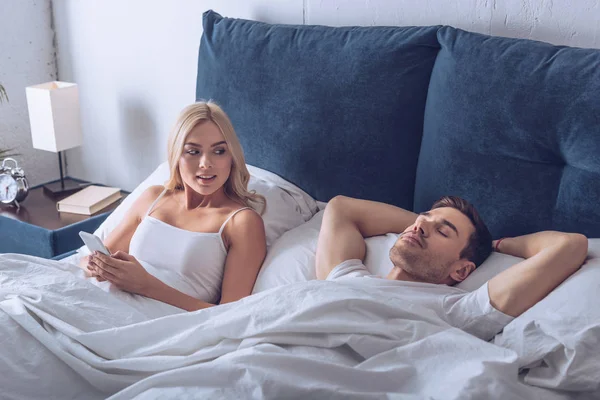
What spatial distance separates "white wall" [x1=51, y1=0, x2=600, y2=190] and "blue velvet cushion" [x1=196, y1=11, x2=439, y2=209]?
15 cm

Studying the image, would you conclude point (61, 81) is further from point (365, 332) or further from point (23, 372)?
point (365, 332)

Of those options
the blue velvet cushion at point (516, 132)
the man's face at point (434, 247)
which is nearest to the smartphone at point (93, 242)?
the man's face at point (434, 247)

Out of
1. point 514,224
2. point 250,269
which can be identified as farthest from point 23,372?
point 514,224

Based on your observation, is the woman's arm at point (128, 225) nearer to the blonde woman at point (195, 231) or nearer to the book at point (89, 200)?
the blonde woman at point (195, 231)

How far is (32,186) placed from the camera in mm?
3314

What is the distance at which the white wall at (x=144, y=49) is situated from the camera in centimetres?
221

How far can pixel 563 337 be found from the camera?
4.52 feet

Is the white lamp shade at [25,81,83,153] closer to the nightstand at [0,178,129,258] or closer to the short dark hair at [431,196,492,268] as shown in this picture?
the nightstand at [0,178,129,258]

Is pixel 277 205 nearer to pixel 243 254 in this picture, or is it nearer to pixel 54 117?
pixel 243 254

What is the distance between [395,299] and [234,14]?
1492 mm

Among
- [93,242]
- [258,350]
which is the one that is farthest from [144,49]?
[258,350]

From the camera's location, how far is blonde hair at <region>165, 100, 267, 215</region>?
2.05 m

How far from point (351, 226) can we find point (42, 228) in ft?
4.23

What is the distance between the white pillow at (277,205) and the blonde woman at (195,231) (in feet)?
0.13
